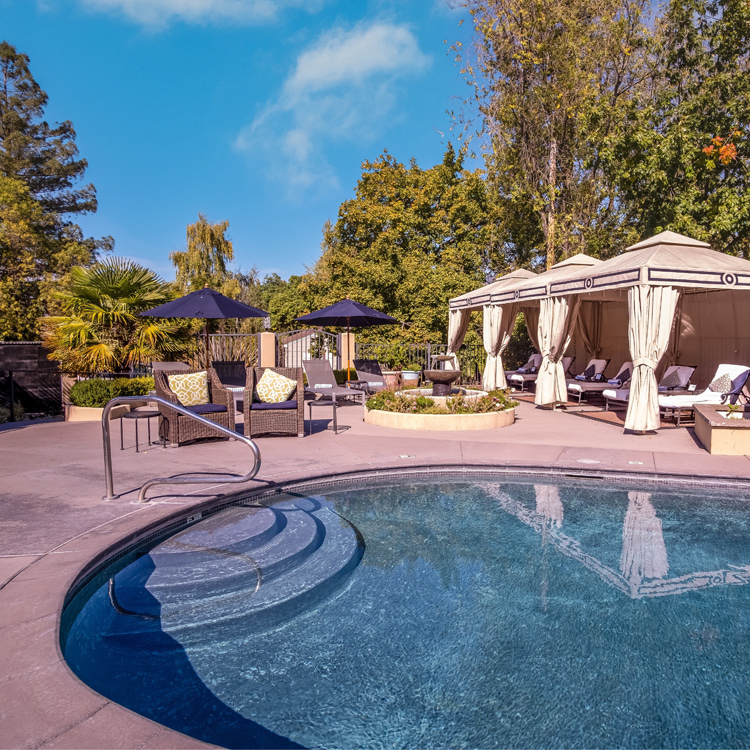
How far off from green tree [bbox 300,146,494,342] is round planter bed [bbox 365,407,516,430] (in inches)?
471

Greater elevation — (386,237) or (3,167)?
(3,167)

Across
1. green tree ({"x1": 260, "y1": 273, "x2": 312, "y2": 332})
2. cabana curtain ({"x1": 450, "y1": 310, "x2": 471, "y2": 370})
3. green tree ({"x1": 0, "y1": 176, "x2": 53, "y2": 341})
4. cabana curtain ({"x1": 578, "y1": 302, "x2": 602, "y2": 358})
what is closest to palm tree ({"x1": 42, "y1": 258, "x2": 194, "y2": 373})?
cabana curtain ({"x1": 450, "y1": 310, "x2": 471, "y2": 370})

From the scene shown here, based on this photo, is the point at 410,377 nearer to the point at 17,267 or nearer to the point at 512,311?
the point at 512,311

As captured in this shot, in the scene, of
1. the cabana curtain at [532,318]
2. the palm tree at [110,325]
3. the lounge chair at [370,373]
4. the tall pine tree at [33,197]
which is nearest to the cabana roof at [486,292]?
the cabana curtain at [532,318]

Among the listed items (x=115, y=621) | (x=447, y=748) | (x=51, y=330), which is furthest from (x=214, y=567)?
(x=51, y=330)

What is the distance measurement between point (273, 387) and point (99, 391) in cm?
374

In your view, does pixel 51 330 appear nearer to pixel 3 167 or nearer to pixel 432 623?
pixel 432 623

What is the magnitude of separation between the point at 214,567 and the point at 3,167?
34371 mm

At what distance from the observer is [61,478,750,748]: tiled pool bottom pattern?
8.17 ft

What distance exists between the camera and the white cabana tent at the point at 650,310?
838 cm

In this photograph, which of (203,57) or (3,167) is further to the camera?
(3,167)

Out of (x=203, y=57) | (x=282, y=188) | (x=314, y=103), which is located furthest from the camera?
(x=282, y=188)

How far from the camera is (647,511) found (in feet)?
17.4

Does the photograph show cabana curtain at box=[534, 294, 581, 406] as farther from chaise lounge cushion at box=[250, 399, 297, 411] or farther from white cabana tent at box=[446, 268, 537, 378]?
chaise lounge cushion at box=[250, 399, 297, 411]
